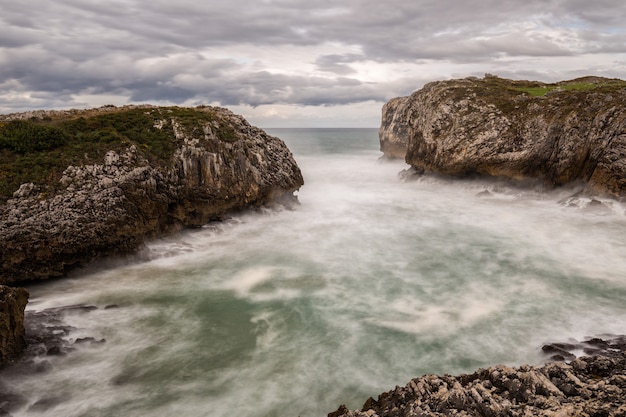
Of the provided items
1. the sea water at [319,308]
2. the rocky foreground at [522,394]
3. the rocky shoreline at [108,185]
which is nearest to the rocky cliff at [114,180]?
the rocky shoreline at [108,185]

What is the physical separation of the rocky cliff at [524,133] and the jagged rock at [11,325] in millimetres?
34765

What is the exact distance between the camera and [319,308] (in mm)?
16109

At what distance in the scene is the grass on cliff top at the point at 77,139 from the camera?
18984 mm

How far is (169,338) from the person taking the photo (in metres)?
14.0

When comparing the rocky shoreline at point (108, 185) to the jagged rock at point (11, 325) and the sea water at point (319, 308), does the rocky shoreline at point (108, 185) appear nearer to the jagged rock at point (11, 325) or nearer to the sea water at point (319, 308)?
the jagged rock at point (11, 325)

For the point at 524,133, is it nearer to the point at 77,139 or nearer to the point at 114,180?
the point at 114,180

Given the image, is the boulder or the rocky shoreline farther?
the rocky shoreline

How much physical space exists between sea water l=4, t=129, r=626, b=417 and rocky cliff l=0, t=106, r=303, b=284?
4.54ft

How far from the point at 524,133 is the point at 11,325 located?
120ft

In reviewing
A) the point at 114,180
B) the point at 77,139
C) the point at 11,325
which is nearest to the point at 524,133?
the point at 114,180

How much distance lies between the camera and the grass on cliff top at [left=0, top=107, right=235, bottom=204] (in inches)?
747

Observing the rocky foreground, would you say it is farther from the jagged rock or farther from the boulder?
the jagged rock

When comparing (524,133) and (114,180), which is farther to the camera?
(524,133)

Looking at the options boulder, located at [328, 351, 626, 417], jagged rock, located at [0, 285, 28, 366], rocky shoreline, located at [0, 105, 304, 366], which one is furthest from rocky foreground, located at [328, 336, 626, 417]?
rocky shoreline, located at [0, 105, 304, 366]
